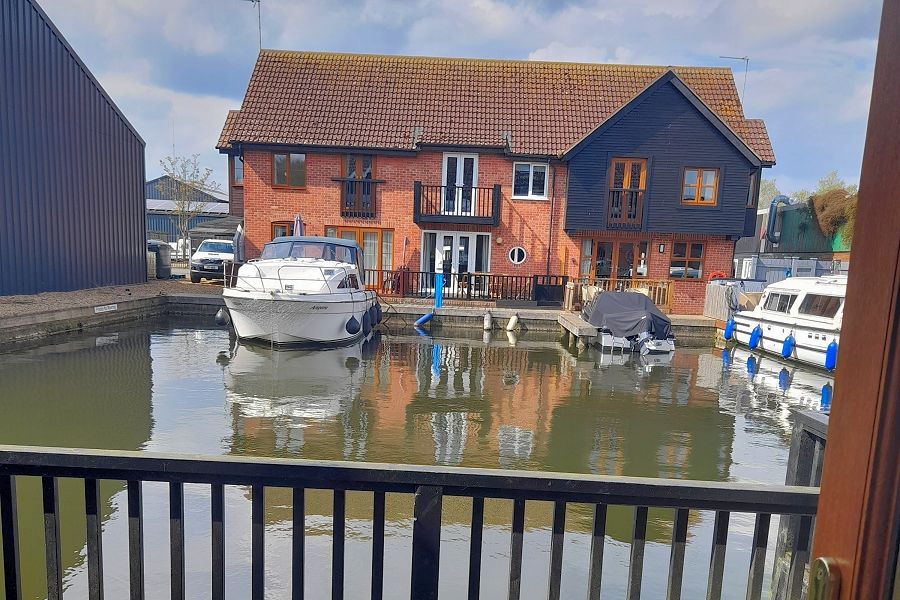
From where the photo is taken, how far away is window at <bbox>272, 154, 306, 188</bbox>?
18.2m

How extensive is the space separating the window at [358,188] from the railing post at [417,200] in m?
1.52

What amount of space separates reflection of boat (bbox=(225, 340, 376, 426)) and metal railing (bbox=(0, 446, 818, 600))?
4867 millimetres

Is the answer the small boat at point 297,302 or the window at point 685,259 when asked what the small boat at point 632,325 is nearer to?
the small boat at point 297,302

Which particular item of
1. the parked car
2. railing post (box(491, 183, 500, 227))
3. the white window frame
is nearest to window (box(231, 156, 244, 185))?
the parked car

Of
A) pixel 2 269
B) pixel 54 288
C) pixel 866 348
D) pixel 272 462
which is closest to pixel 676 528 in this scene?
pixel 866 348

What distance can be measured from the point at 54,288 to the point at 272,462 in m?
16.4

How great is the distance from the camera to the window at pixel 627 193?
17.6m

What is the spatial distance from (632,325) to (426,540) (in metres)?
11.3

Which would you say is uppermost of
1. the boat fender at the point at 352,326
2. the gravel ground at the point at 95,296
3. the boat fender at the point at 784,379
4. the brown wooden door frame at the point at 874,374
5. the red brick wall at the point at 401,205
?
the red brick wall at the point at 401,205

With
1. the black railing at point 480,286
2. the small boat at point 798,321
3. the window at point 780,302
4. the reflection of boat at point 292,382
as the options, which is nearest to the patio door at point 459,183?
the black railing at point 480,286

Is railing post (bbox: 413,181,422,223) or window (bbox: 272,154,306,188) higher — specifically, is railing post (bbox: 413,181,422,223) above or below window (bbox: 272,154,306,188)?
below

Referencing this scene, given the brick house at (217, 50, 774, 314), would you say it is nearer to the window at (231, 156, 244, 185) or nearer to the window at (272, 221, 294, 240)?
Answer: the window at (272, 221, 294, 240)

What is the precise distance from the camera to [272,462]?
1.73 meters

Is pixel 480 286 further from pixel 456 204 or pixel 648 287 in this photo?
pixel 648 287
